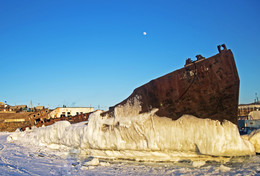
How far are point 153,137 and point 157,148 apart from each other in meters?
0.36

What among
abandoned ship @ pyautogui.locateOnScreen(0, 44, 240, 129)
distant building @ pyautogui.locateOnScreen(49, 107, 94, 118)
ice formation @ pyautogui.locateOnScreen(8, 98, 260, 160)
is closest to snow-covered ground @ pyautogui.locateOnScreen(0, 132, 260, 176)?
ice formation @ pyautogui.locateOnScreen(8, 98, 260, 160)

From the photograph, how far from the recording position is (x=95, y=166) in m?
6.54

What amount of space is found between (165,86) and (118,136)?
246 centimetres

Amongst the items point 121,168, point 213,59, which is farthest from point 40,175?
point 213,59

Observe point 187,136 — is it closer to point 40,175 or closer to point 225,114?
point 225,114

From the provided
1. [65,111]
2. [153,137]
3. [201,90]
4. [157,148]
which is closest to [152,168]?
[157,148]

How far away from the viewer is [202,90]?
627 cm

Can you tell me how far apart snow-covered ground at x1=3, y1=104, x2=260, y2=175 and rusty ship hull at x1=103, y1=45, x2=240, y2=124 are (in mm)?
266

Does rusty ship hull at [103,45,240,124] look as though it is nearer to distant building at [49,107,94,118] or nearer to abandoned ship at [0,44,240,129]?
abandoned ship at [0,44,240,129]

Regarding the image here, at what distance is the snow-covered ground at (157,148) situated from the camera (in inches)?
222

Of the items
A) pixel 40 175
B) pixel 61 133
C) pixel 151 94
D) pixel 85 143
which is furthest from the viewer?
pixel 61 133

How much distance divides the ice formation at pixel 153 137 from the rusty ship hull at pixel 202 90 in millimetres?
250

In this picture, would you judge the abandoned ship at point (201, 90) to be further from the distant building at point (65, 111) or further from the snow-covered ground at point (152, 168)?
the distant building at point (65, 111)

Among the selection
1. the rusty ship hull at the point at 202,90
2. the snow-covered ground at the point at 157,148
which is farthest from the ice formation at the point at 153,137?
the rusty ship hull at the point at 202,90
